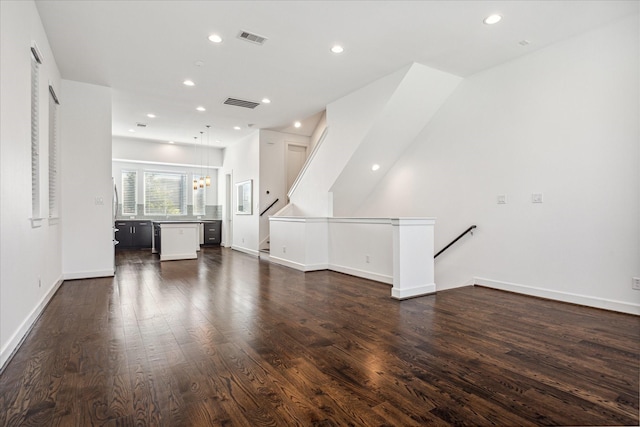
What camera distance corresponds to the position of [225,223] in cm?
1093

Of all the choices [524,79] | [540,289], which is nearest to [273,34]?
[524,79]

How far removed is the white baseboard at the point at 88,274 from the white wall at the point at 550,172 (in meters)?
5.56

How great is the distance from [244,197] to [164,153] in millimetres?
3174

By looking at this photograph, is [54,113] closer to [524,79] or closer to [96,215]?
[96,215]

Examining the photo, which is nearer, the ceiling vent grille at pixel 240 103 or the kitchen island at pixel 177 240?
the ceiling vent grille at pixel 240 103

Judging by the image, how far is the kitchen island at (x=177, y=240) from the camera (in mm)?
7820

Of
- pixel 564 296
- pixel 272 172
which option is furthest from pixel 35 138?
pixel 564 296

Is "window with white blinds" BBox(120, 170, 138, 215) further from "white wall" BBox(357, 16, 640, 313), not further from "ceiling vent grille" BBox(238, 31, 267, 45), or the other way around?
"white wall" BBox(357, 16, 640, 313)

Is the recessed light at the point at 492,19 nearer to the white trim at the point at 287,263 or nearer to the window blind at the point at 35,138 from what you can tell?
the white trim at the point at 287,263

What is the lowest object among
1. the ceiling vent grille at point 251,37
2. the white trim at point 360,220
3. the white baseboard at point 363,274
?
the white baseboard at point 363,274

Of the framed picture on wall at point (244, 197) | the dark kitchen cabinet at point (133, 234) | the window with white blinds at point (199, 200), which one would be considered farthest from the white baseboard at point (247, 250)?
the dark kitchen cabinet at point (133, 234)

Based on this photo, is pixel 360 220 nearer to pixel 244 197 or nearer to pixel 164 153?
pixel 244 197

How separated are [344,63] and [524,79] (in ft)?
7.91

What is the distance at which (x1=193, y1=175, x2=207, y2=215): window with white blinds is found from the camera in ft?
37.6
